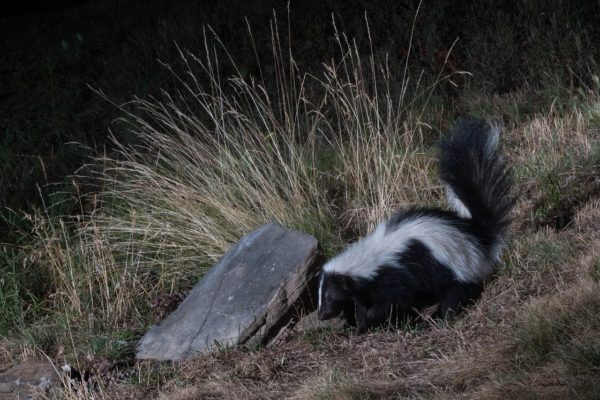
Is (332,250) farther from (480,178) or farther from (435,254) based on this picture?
(480,178)

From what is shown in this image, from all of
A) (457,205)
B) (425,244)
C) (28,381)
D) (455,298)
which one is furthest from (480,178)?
(28,381)

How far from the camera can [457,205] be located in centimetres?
591

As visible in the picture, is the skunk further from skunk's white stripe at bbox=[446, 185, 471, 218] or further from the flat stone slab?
the flat stone slab

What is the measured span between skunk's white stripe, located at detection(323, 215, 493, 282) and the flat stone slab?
0.34 meters

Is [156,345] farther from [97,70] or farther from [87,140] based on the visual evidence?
[97,70]

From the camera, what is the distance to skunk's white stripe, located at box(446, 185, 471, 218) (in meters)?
5.77

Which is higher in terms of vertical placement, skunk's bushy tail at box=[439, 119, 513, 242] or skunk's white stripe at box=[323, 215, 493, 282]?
skunk's bushy tail at box=[439, 119, 513, 242]

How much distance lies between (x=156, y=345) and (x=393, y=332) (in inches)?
59.5

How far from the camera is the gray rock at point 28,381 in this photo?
573 cm

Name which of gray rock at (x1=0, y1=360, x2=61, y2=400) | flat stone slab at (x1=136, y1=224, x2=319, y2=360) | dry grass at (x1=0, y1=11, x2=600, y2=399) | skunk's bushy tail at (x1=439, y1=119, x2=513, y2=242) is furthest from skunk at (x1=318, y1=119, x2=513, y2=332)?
gray rock at (x1=0, y1=360, x2=61, y2=400)

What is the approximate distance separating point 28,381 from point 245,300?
1.38 metres

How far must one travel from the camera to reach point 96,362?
5.93 metres

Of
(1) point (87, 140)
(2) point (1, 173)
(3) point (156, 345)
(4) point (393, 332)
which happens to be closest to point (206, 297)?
(3) point (156, 345)

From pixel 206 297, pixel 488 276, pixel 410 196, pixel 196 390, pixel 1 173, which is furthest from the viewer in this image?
pixel 1 173
